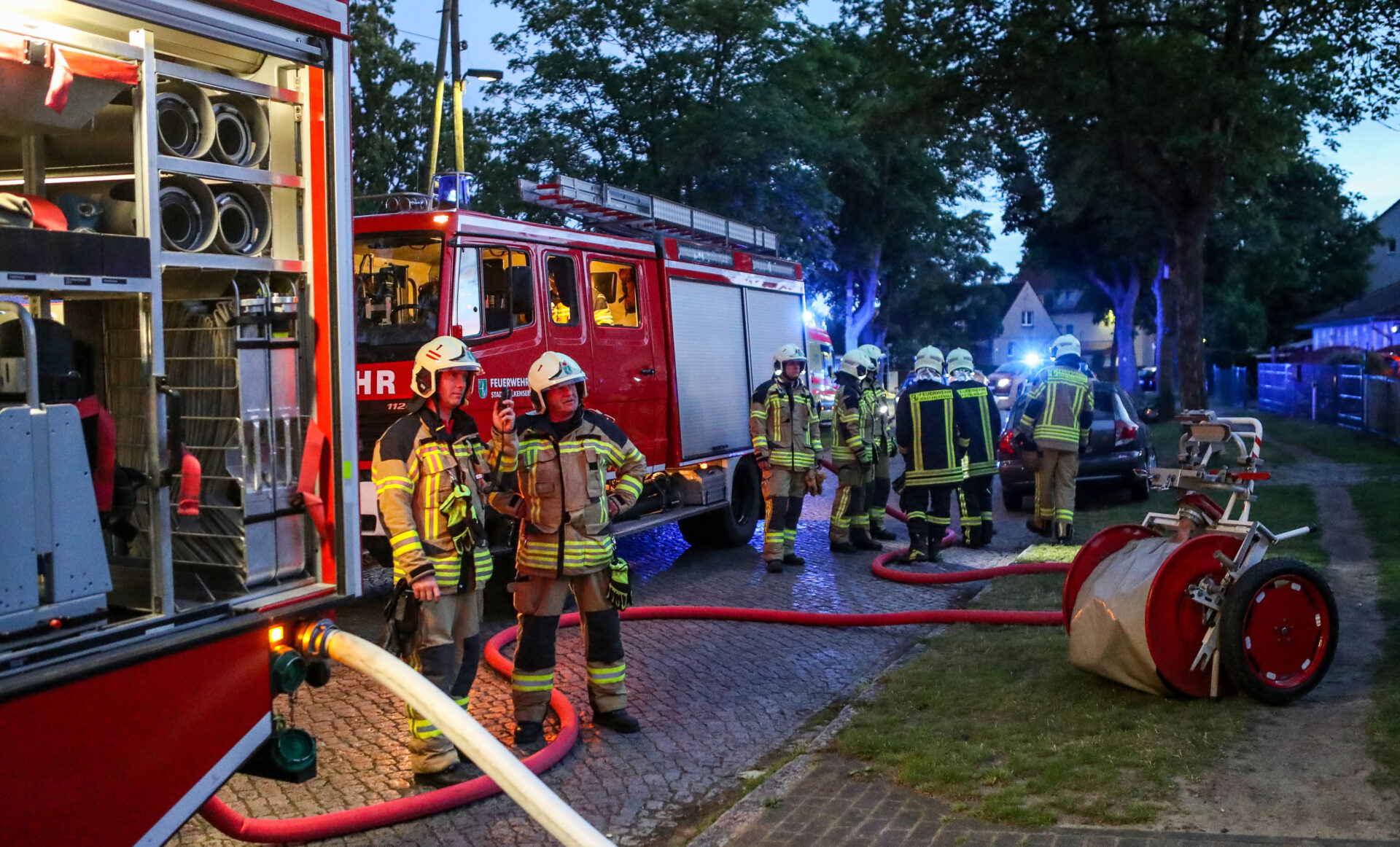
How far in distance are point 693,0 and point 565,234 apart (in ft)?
63.6

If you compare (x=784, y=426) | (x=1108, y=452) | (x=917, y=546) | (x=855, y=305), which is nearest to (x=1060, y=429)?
(x=917, y=546)

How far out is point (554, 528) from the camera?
235 inches

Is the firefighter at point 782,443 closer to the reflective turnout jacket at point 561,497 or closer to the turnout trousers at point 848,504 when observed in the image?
the turnout trousers at point 848,504

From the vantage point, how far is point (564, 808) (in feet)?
11.9

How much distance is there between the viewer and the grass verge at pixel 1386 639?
5.04 meters

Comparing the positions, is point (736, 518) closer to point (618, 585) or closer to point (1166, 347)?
point (618, 585)

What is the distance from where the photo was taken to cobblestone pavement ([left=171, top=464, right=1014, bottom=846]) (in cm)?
514

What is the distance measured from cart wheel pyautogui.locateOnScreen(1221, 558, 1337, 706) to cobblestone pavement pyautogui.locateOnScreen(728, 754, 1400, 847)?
1.58 m

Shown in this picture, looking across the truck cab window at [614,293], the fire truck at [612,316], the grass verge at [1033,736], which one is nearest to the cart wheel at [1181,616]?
the grass verge at [1033,736]

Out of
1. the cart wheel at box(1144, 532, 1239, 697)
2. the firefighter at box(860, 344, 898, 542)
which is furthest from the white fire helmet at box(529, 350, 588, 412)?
the firefighter at box(860, 344, 898, 542)

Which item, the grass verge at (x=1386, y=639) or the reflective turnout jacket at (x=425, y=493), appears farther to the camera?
the reflective turnout jacket at (x=425, y=493)

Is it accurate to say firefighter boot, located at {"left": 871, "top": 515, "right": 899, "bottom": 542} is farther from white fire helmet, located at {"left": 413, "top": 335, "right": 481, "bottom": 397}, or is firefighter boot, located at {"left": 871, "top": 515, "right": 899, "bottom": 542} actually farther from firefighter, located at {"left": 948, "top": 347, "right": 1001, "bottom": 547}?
white fire helmet, located at {"left": 413, "top": 335, "right": 481, "bottom": 397}

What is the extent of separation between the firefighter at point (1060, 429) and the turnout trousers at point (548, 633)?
21.9 ft

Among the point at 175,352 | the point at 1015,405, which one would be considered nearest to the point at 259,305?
the point at 175,352
